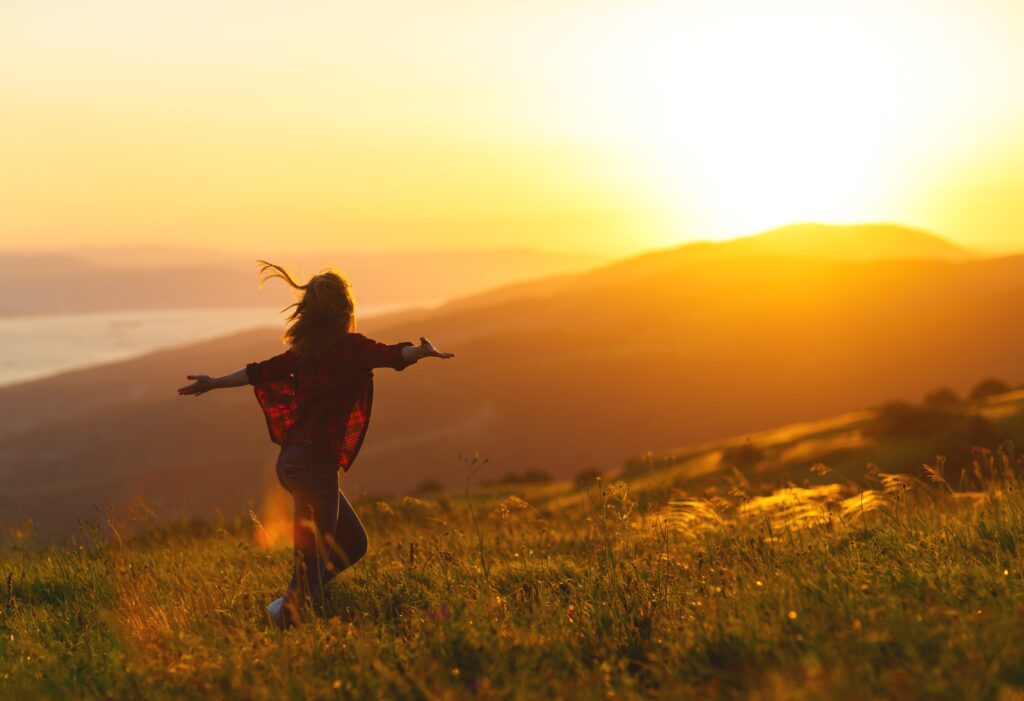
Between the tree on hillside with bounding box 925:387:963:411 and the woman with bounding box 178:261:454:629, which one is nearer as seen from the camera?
the woman with bounding box 178:261:454:629

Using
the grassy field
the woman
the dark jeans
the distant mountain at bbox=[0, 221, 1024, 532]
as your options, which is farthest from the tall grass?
the distant mountain at bbox=[0, 221, 1024, 532]

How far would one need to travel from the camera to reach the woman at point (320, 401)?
4.86 m

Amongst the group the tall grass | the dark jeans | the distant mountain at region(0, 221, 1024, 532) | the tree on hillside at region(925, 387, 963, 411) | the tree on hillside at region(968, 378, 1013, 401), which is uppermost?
the dark jeans

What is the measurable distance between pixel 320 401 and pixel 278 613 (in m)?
1.20

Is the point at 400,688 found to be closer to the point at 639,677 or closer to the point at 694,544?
the point at 639,677

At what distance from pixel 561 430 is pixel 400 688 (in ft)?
312

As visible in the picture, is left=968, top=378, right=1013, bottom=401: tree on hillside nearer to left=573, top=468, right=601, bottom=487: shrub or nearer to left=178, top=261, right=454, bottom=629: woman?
left=573, top=468, right=601, bottom=487: shrub

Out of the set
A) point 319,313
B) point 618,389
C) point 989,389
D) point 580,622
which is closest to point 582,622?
point 580,622

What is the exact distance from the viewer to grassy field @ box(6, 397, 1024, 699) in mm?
3205

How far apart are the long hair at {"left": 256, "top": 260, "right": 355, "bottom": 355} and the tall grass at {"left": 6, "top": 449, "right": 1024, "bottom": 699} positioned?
133 centimetres

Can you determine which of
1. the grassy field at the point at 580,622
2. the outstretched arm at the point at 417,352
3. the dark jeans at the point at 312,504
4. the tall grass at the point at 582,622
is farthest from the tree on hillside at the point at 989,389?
the dark jeans at the point at 312,504

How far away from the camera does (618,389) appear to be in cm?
10962

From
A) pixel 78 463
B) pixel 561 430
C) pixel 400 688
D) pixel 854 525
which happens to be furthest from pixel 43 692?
pixel 78 463

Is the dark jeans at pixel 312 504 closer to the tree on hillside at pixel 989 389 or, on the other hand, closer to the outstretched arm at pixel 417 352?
Answer: the outstretched arm at pixel 417 352
